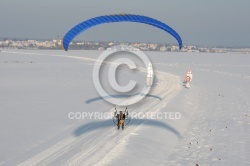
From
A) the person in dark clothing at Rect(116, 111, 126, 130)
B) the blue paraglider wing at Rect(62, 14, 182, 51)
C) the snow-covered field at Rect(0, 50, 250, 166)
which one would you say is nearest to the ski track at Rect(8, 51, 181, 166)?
the snow-covered field at Rect(0, 50, 250, 166)

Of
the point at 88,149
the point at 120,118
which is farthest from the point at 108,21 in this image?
the point at 88,149

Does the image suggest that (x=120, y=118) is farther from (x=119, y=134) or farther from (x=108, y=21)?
(x=108, y=21)

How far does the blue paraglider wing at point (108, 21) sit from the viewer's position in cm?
1277

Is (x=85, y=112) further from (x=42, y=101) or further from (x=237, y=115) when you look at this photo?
(x=237, y=115)

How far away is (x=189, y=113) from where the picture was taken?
22625 millimetres

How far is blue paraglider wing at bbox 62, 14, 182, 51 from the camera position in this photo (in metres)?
12.8

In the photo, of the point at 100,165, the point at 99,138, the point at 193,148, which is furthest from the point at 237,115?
the point at 100,165

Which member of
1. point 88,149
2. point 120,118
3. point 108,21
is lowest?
point 88,149

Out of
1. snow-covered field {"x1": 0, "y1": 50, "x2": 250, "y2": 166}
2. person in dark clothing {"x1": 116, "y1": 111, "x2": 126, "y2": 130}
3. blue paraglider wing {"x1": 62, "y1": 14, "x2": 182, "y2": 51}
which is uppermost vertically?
blue paraglider wing {"x1": 62, "y1": 14, "x2": 182, "y2": 51}

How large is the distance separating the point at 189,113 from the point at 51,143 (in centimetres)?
1208

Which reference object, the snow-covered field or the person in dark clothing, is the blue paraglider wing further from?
the snow-covered field

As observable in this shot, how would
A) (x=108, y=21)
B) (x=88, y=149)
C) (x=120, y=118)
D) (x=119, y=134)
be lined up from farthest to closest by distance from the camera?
1. (x=120, y=118)
2. (x=119, y=134)
3. (x=108, y=21)
4. (x=88, y=149)

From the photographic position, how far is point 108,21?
43.6 feet

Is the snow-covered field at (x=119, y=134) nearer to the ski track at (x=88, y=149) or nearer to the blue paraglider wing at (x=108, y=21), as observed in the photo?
the ski track at (x=88, y=149)
